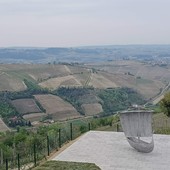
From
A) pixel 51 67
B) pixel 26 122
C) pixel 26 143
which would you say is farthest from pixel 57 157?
pixel 51 67

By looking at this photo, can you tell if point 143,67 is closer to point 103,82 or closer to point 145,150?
point 103,82

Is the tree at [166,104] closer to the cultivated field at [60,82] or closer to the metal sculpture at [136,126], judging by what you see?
the metal sculpture at [136,126]

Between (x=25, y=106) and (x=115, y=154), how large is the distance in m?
47.1

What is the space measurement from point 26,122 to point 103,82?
34.2 meters

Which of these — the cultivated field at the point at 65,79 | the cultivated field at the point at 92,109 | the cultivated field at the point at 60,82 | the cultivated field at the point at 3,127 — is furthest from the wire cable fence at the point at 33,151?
the cultivated field at the point at 60,82

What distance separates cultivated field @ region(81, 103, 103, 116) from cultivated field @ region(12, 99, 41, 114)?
27.5ft

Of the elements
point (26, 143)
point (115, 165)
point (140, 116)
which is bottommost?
point (26, 143)

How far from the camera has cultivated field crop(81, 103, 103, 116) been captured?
218 feet

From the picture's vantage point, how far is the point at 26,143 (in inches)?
1054

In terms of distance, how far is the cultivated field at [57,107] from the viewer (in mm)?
62991

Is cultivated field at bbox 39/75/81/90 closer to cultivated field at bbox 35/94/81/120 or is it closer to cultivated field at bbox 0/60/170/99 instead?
cultivated field at bbox 0/60/170/99

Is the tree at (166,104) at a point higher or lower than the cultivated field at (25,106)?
higher

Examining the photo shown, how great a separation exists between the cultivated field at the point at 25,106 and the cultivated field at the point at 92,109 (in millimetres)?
8396

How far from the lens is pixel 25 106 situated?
63656mm
